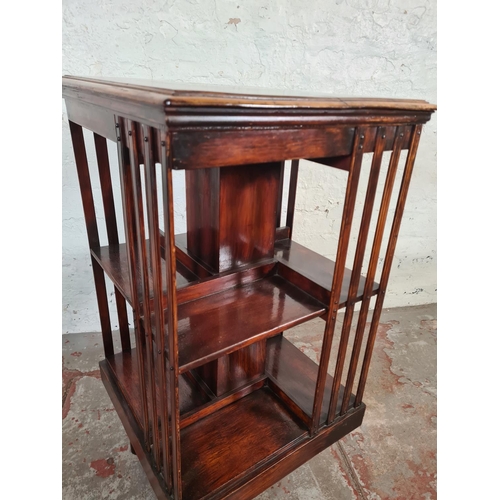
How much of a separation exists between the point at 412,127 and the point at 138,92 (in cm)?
71

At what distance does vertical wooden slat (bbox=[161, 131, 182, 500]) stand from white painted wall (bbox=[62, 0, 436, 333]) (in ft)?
4.16

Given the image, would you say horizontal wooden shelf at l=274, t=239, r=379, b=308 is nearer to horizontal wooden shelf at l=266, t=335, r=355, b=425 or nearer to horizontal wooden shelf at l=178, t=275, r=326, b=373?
horizontal wooden shelf at l=178, t=275, r=326, b=373

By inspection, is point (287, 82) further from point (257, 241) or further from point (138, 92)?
point (138, 92)

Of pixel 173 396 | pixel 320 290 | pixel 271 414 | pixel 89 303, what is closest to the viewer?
pixel 173 396

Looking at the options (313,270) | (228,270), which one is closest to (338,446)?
(313,270)

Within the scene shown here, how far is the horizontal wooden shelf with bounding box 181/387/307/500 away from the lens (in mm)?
1137

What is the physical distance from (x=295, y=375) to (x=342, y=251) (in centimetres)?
67

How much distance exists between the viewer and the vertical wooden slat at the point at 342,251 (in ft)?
3.05

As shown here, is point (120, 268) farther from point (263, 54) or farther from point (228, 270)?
point (263, 54)

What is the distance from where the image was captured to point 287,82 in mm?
1917

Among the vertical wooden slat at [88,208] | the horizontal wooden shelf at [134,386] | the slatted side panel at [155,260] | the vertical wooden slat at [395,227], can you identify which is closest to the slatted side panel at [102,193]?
the vertical wooden slat at [88,208]

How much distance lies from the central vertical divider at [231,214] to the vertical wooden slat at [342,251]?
0.26m

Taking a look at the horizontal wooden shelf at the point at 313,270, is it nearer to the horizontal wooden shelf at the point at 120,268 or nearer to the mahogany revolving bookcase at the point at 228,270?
the mahogany revolving bookcase at the point at 228,270

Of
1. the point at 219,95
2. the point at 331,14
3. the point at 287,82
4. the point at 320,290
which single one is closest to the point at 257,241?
the point at 320,290
